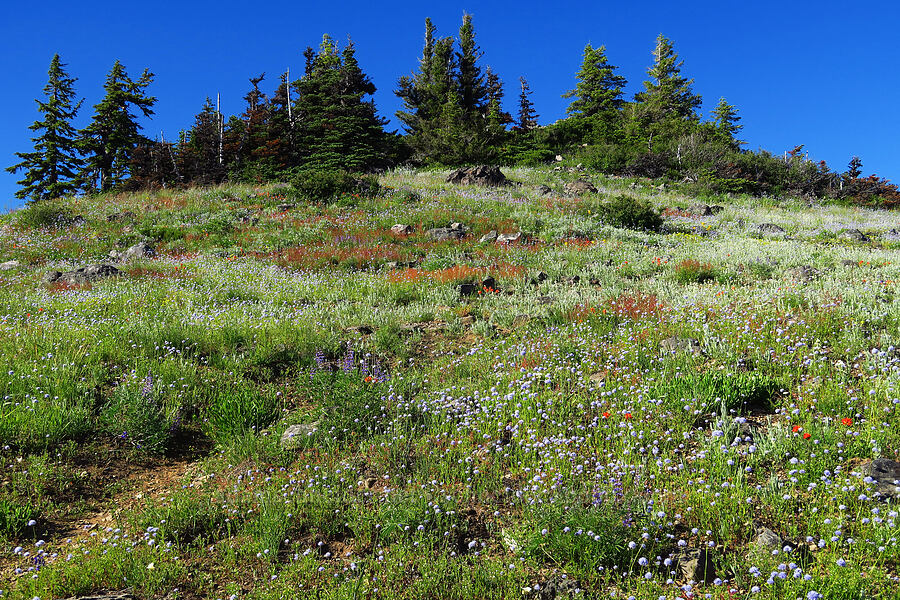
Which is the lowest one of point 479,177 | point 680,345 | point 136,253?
point 680,345

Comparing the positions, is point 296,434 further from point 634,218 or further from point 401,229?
point 634,218

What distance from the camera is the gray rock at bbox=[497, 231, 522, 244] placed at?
1515 centimetres

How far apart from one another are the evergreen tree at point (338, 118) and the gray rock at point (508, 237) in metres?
23.9

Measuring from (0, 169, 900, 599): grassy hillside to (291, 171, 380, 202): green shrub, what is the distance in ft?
46.2

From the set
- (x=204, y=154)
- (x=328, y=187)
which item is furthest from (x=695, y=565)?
(x=204, y=154)

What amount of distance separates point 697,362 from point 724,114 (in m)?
59.6

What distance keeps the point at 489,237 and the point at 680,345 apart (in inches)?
400

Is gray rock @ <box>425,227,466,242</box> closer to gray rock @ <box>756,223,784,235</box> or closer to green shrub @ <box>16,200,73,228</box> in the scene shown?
gray rock @ <box>756,223,784,235</box>

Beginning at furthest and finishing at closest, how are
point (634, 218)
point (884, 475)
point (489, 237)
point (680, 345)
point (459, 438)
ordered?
point (634, 218) → point (489, 237) → point (680, 345) → point (459, 438) → point (884, 475)

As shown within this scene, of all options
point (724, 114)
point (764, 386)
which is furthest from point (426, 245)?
point (724, 114)

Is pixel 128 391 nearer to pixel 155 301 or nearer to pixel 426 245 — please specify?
pixel 155 301

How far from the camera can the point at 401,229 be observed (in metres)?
16.8

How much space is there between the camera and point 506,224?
1712 centimetres

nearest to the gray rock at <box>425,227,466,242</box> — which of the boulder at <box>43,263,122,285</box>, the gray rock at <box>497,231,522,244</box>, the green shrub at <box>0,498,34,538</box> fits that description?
the gray rock at <box>497,231,522,244</box>
